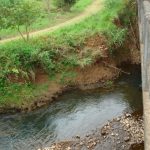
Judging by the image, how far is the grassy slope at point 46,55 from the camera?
26797mm

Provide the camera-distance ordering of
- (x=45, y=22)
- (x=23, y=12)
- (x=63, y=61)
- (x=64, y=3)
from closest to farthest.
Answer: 1. (x=23, y=12)
2. (x=63, y=61)
3. (x=45, y=22)
4. (x=64, y=3)

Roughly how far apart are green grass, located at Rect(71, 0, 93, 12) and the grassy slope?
489 centimetres

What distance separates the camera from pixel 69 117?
2452 centimetres

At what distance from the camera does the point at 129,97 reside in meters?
26.4

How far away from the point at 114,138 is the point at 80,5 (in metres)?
18.9

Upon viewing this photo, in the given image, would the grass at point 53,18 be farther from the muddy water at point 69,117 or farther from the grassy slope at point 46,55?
the muddy water at point 69,117

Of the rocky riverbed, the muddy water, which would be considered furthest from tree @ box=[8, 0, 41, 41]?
the rocky riverbed

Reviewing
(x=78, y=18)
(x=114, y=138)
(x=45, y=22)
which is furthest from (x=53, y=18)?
(x=114, y=138)

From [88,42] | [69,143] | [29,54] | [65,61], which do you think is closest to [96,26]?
[88,42]

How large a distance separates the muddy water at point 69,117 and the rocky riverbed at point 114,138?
1.94 ft

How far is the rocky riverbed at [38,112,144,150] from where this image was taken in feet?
69.1

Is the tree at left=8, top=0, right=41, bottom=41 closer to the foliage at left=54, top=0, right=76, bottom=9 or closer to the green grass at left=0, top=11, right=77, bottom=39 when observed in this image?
the green grass at left=0, top=11, right=77, bottom=39

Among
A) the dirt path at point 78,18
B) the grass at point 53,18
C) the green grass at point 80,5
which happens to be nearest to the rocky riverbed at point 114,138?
the dirt path at point 78,18

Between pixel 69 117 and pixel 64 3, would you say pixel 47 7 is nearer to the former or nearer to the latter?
pixel 64 3
